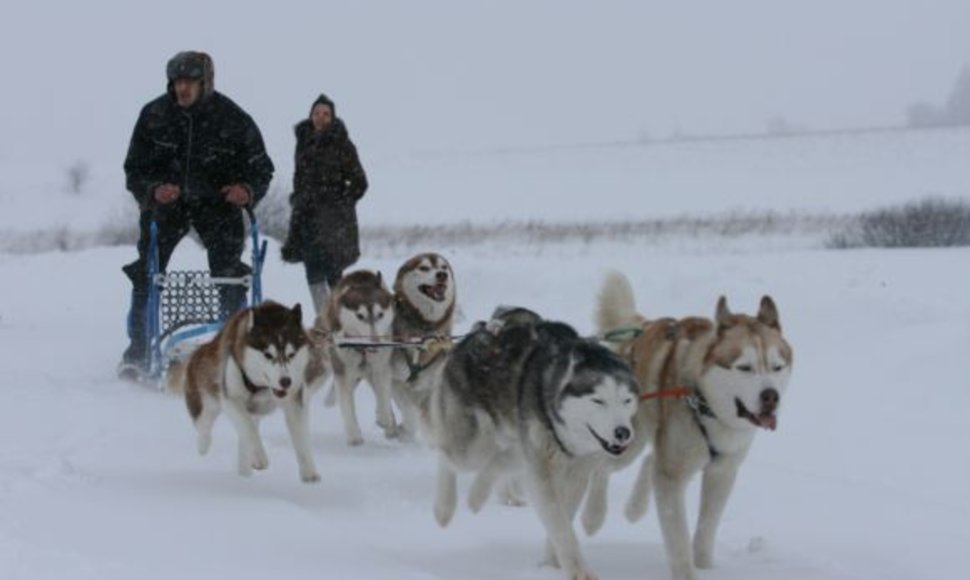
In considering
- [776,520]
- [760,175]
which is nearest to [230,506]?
[776,520]

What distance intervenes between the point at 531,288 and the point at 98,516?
26.5ft

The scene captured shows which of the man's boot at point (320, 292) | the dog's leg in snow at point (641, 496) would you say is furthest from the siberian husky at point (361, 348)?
the dog's leg in snow at point (641, 496)

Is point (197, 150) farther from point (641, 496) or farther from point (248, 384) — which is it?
point (641, 496)

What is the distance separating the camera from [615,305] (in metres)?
4.49

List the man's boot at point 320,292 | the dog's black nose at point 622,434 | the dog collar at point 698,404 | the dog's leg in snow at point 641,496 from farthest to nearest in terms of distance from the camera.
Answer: the man's boot at point 320,292, the dog's leg in snow at point 641,496, the dog collar at point 698,404, the dog's black nose at point 622,434

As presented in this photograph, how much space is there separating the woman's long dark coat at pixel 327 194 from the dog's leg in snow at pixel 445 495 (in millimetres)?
3458

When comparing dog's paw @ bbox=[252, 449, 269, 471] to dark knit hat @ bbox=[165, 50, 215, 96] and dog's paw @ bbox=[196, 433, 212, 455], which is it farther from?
dark knit hat @ bbox=[165, 50, 215, 96]

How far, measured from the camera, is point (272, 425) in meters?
6.18

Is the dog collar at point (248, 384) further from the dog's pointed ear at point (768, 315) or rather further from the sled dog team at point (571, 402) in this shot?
the dog's pointed ear at point (768, 315)

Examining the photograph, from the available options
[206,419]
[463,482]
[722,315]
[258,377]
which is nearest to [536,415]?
[722,315]

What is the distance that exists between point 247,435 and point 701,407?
6.58 ft

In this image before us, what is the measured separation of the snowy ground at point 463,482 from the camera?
344 cm

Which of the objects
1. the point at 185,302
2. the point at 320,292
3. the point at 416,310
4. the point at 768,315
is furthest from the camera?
the point at 320,292

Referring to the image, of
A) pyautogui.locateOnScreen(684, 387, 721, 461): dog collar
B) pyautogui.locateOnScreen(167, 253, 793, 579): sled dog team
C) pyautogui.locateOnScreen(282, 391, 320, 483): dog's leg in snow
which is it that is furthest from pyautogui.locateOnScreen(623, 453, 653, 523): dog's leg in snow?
pyautogui.locateOnScreen(282, 391, 320, 483): dog's leg in snow
